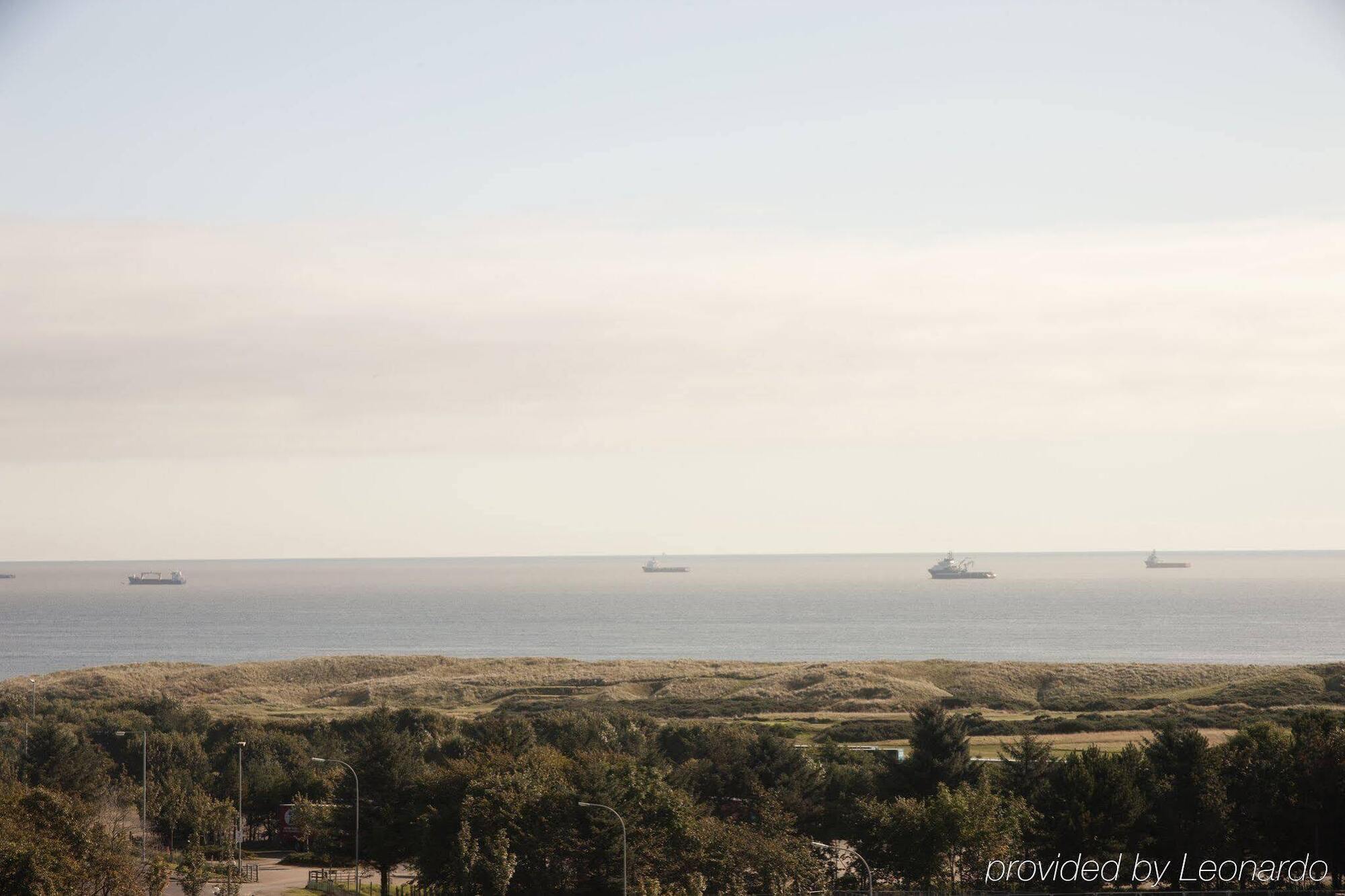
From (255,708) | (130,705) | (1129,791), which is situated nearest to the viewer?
(1129,791)

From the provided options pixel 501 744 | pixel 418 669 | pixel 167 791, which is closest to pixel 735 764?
pixel 501 744

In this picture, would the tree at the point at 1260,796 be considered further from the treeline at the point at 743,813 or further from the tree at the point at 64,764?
the tree at the point at 64,764

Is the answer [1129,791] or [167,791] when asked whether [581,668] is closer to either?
[167,791]

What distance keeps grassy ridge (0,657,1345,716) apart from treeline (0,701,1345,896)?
1676 inches

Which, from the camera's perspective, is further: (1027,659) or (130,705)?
(1027,659)

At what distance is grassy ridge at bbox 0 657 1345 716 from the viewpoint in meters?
98.4

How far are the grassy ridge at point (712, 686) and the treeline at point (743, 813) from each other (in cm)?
4258

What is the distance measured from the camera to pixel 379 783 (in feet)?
163

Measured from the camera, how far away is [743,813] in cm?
4950

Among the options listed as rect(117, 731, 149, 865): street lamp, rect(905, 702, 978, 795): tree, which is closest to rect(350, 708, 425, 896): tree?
rect(117, 731, 149, 865): street lamp

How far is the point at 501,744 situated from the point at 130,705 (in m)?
52.7

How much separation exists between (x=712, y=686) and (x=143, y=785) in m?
60.5

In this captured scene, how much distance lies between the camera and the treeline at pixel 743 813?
40.1 metres

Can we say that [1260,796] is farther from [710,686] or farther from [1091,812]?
[710,686]
